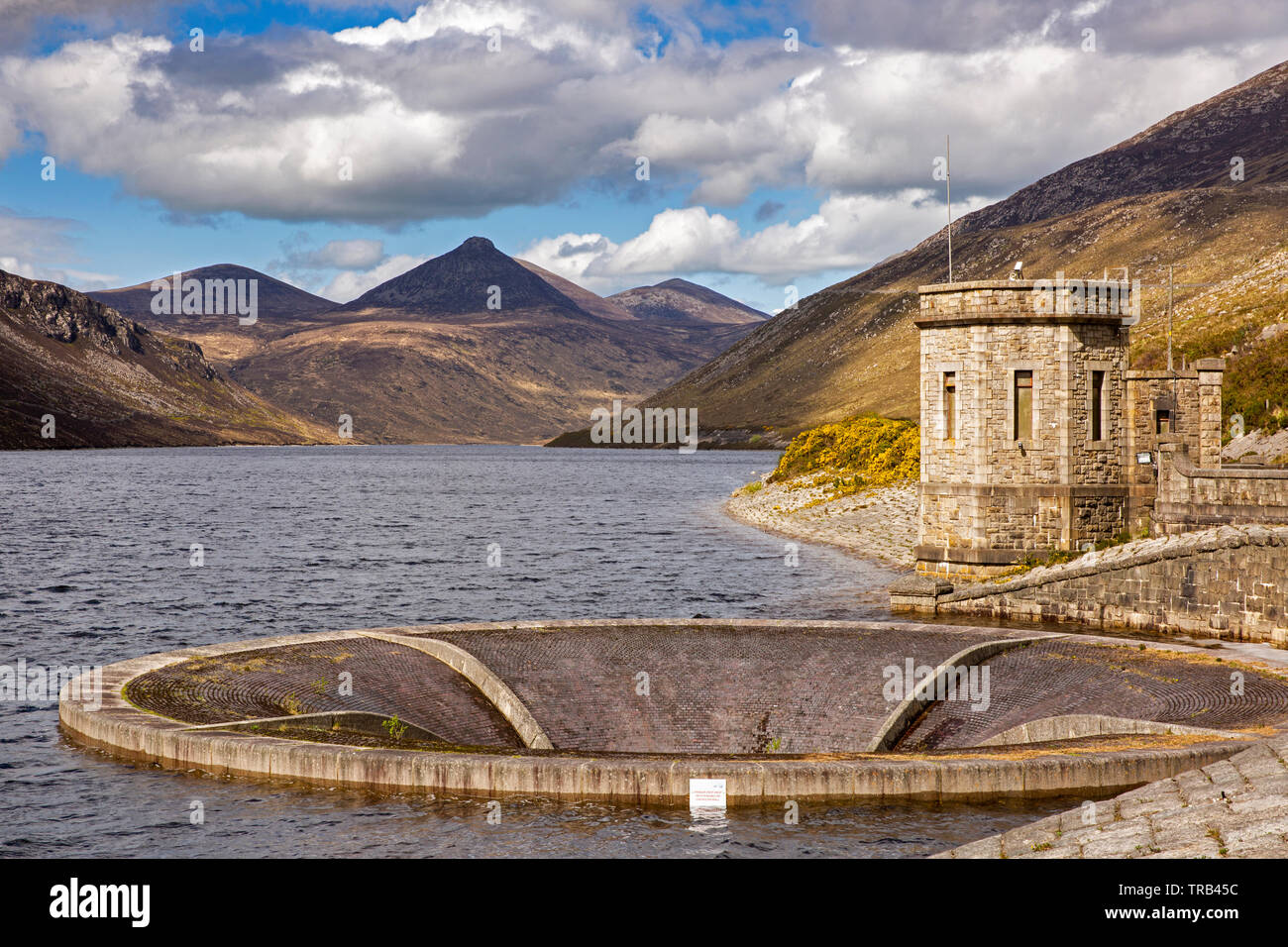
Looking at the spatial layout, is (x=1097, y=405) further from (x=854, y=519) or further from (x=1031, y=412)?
(x=854, y=519)

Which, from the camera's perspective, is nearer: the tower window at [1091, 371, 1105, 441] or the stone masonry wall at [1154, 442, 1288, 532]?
the stone masonry wall at [1154, 442, 1288, 532]

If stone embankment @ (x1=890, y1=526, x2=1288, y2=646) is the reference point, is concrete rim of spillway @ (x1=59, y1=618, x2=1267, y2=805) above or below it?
below

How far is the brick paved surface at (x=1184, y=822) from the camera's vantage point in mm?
11766

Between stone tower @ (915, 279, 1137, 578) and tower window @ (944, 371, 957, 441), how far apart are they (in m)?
0.03

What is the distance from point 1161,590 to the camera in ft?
102

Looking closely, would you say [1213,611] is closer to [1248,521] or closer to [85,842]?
[1248,521]

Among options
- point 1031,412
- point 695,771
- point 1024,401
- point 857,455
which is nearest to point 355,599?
point 1024,401

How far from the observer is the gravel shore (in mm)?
56938

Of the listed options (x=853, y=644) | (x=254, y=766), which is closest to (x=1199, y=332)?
(x=853, y=644)

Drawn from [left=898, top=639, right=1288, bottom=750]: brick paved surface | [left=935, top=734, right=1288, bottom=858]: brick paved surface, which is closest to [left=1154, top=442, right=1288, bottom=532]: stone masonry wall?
[left=898, top=639, right=1288, bottom=750]: brick paved surface

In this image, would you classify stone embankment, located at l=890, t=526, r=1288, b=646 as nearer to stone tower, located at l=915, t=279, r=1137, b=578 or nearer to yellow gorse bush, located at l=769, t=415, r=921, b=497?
stone tower, located at l=915, t=279, r=1137, b=578

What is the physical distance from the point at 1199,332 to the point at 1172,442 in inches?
2745

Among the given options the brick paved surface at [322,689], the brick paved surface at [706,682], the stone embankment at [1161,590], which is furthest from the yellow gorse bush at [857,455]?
the brick paved surface at [322,689]
